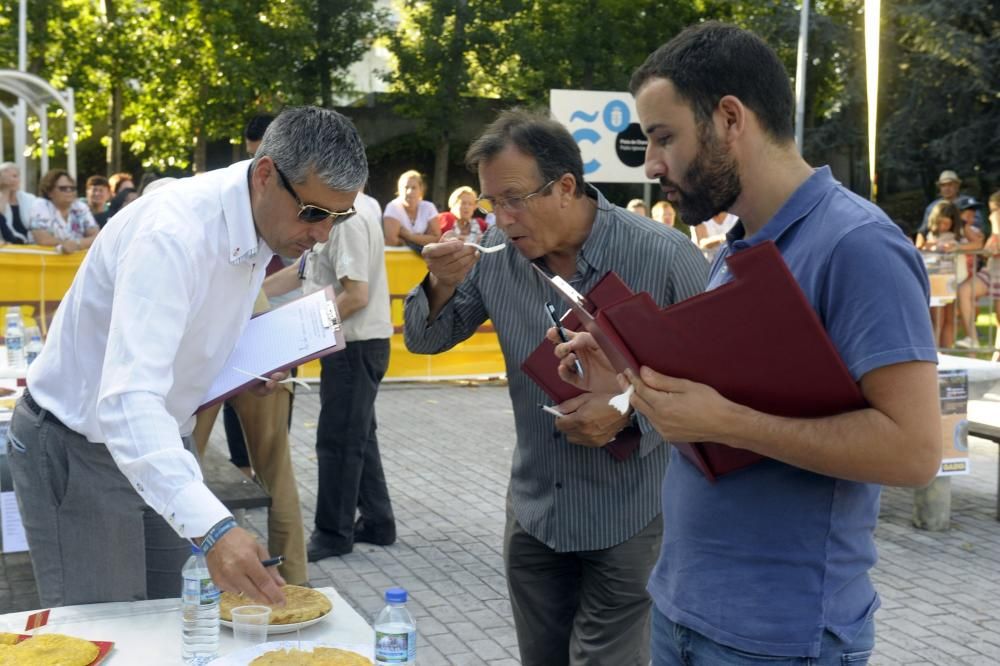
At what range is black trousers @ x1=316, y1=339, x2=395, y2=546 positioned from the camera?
634cm

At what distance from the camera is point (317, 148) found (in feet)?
9.17

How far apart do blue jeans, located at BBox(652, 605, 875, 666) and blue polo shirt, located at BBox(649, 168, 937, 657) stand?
0.9 inches

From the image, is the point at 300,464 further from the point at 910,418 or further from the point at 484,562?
the point at 910,418

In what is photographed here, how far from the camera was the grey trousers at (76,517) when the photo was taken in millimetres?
3053

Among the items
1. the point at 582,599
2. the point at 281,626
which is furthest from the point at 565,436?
the point at 281,626

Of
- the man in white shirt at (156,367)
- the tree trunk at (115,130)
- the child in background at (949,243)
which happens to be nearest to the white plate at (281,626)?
the man in white shirt at (156,367)

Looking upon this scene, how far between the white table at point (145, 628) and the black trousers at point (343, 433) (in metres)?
3.34

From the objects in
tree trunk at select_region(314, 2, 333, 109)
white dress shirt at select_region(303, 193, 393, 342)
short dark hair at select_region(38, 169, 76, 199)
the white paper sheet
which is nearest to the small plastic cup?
the white paper sheet

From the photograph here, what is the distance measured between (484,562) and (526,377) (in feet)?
10.4

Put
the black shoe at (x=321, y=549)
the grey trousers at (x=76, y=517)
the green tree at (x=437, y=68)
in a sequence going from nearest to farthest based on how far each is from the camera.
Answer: the grey trousers at (x=76, y=517) < the black shoe at (x=321, y=549) < the green tree at (x=437, y=68)

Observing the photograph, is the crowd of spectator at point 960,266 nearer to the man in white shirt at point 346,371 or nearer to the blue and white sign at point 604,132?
the blue and white sign at point 604,132

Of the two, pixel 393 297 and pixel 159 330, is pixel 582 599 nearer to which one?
pixel 159 330

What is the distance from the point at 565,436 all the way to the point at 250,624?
1052 mm

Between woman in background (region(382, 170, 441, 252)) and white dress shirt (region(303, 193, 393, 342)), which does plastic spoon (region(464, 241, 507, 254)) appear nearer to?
white dress shirt (region(303, 193, 393, 342))
